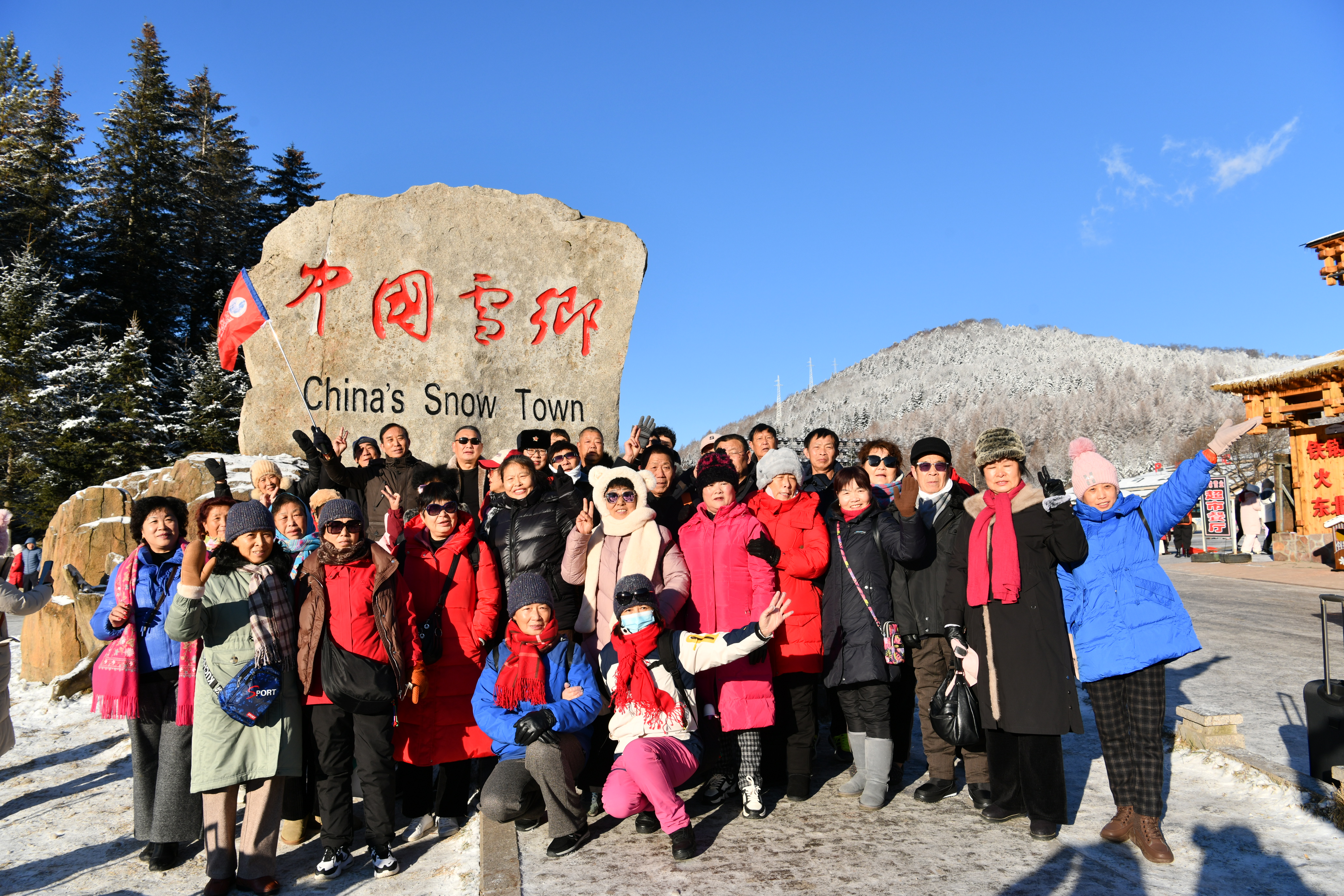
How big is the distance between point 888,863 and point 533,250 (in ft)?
19.8

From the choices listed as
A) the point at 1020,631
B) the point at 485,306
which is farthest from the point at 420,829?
the point at 485,306

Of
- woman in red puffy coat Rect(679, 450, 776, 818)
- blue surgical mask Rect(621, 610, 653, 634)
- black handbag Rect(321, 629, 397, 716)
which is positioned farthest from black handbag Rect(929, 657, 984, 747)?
black handbag Rect(321, 629, 397, 716)

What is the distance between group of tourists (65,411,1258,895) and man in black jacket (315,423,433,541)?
1.20 meters

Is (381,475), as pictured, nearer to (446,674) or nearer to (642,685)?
(446,674)

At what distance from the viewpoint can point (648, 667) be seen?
352 centimetres

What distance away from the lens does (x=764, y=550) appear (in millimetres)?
3723

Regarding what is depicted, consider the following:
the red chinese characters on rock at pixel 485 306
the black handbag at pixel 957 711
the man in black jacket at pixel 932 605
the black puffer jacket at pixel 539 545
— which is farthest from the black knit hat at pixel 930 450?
the red chinese characters on rock at pixel 485 306

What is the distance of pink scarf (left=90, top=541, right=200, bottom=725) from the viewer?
3451mm

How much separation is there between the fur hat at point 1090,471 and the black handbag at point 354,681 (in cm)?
308

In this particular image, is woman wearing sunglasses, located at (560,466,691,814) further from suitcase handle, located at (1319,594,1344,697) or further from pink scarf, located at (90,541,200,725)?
suitcase handle, located at (1319,594,1344,697)

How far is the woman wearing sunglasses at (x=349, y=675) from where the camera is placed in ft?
10.9

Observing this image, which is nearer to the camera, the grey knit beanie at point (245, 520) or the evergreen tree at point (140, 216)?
the grey knit beanie at point (245, 520)

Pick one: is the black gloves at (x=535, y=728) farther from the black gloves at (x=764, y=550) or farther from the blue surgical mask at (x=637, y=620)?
the black gloves at (x=764, y=550)

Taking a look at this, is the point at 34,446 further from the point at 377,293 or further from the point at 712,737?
the point at 712,737
